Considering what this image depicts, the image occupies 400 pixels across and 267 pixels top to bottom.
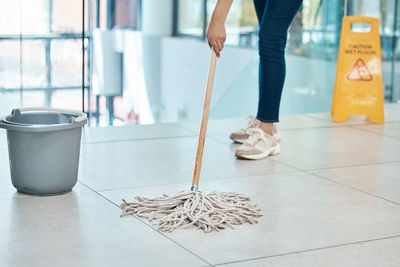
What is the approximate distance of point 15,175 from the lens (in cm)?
161

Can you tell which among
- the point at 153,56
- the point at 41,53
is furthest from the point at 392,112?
the point at 153,56

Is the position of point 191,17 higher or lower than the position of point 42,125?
higher

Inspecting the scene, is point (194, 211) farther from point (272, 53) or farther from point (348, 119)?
point (348, 119)

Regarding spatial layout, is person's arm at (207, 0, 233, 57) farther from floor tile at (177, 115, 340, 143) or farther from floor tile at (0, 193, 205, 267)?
floor tile at (177, 115, 340, 143)

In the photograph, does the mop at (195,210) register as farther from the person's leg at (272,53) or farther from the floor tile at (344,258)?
the person's leg at (272,53)

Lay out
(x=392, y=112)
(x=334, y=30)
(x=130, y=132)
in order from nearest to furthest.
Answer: (x=130, y=132)
(x=392, y=112)
(x=334, y=30)

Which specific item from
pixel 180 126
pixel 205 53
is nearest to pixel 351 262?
pixel 180 126

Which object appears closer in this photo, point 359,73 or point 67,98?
point 67,98

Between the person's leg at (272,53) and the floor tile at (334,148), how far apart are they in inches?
6.2

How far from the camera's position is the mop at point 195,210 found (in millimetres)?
1424

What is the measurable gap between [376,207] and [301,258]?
1.50ft

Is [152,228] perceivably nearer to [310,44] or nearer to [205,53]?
[310,44]

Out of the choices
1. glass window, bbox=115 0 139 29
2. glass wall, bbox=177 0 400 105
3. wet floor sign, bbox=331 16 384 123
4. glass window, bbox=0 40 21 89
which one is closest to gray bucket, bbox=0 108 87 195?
glass window, bbox=0 40 21 89

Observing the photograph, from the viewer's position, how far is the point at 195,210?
1483mm
